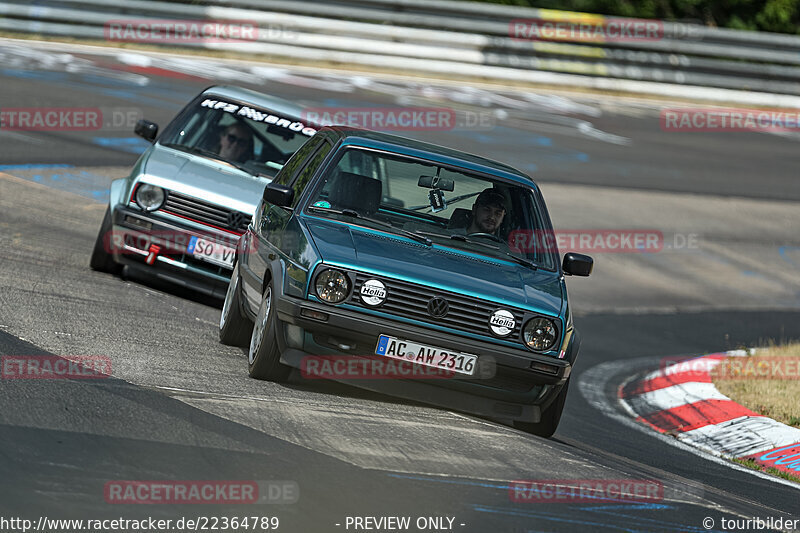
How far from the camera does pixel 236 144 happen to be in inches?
416

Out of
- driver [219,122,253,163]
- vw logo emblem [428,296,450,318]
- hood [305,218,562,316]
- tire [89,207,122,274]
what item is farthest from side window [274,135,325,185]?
→ vw logo emblem [428,296,450,318]

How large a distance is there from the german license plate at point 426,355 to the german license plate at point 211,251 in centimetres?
305

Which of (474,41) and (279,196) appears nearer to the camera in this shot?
(279,196)

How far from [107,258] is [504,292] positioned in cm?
429

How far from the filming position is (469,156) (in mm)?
8422

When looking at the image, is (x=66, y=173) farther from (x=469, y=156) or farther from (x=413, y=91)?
(x=413, y=91)

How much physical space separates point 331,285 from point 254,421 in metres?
1.03

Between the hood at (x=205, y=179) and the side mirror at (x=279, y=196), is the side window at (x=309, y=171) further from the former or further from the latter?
the hood at (x=205, y=179)

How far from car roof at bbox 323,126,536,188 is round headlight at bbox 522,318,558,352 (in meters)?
1.52

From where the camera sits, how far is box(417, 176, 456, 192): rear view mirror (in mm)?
8039

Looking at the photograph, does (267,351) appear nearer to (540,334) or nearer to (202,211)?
(540,334)

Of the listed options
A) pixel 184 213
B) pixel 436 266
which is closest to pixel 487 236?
pixel 436 266

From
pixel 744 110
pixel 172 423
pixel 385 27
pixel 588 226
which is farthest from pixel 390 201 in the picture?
pixel 744 110

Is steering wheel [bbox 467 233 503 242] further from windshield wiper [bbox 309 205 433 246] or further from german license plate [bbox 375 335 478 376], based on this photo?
german license plate [bbox 375 335 478 376]
